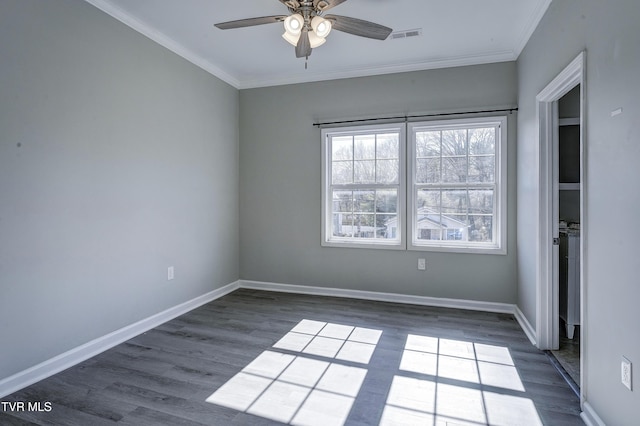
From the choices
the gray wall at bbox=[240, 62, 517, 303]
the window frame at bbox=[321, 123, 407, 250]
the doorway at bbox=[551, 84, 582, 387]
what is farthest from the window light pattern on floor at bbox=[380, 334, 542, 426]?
the window frame at bbox=[321, 123, 407, 250]

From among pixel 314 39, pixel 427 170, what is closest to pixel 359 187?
pixel 427 170

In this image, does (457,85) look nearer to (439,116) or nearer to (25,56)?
(439,116)

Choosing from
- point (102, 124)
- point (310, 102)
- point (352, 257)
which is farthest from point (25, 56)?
point (352, 257)

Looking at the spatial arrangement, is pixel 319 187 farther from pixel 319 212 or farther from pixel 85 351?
pixel 85 351

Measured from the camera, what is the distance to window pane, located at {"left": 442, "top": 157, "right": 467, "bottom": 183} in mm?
3766

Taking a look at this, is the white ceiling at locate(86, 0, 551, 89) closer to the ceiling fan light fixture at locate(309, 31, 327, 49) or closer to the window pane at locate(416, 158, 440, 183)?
the ceiling fan light fixture at locate(309, 31, 327, 49)

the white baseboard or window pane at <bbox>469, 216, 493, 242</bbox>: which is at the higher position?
window pane at <bbox>469, 216, 493, 242</bbox>

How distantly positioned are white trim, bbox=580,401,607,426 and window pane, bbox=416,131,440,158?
2635 mm

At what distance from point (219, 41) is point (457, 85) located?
8.45 ft

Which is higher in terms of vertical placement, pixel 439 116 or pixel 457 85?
pixel 457 85

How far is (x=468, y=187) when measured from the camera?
3.74 meters

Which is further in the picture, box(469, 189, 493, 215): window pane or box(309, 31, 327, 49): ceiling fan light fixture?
box(469, 189, 493, 215): window pane

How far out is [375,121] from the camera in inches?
157

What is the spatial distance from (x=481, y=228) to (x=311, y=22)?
2.78 metres
